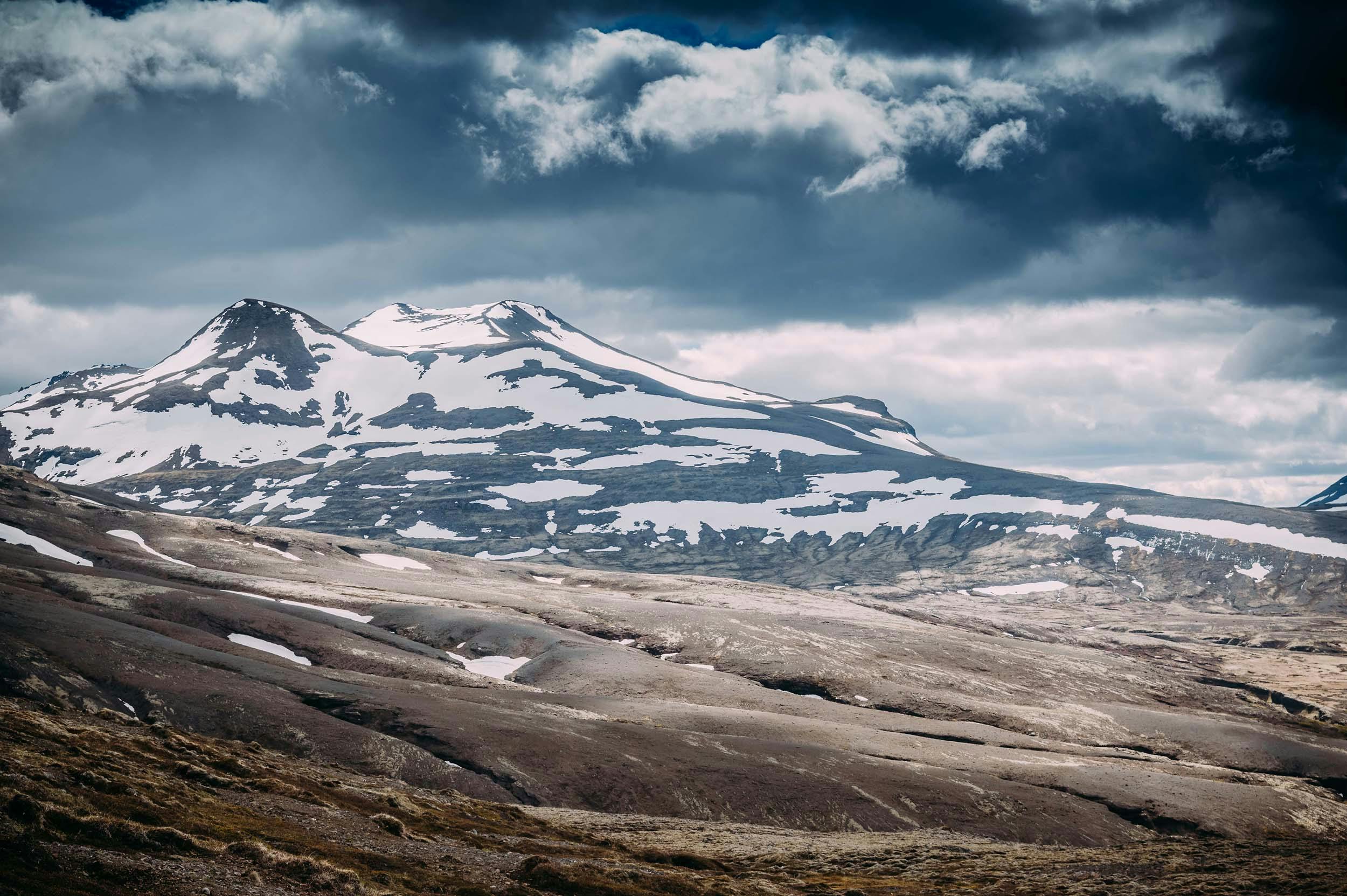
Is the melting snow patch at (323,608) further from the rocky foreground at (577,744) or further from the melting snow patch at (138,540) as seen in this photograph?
the melting snow patch at (138,540)

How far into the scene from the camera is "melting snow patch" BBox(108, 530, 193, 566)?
143 metres

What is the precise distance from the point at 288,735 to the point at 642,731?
2692 cm

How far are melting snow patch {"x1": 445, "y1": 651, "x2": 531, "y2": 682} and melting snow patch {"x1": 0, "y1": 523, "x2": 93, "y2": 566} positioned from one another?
50.9m

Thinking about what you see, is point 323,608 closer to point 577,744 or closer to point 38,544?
point 38,544

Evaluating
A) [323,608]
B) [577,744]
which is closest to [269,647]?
[323,608]

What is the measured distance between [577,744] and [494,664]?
127 feet

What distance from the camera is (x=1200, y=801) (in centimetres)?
8075

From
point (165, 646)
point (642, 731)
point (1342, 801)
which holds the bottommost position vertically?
point (1342, 801)

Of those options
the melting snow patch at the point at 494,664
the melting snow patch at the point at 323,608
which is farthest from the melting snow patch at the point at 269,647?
the melting snow patch at the point at 323,608

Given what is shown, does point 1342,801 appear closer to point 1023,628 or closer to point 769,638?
point 769,638

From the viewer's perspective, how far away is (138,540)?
498ft

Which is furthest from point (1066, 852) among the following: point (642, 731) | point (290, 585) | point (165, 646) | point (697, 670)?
point (290, 585)

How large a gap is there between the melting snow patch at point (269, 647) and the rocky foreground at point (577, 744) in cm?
44

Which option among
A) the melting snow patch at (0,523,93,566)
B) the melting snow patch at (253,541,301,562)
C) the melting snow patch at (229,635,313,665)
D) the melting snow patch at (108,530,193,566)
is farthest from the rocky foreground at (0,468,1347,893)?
the melting snow patch at (253,541,301,562)
